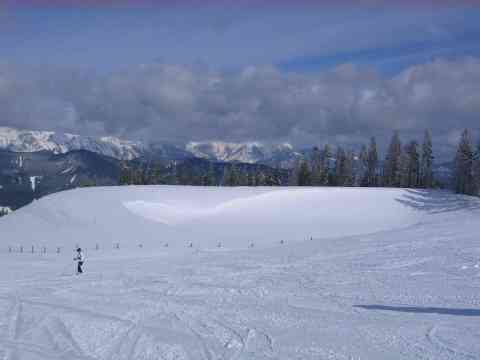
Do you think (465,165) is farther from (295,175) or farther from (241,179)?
(241,179)

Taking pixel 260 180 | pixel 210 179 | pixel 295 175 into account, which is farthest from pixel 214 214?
pixel 210 179

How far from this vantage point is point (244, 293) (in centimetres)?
1945

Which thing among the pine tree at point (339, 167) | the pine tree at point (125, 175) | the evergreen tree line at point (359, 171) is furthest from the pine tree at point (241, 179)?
the pine tree at point (125, 175)

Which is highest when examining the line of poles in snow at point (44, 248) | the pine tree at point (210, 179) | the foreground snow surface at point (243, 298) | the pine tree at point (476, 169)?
the pine tree at point (476, 169)

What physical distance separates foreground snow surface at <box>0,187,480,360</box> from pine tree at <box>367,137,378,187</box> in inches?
1922

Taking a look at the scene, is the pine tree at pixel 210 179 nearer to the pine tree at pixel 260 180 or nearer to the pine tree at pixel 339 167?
the pine tree at pixel 260 180

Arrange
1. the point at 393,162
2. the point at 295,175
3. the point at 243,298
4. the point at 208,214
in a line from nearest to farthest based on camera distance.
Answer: the point at 243,298 < the point at 208,214 < the point at 393,162 < the point at 295,175

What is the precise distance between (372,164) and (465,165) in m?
19.3

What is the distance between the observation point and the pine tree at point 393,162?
87.8 metres

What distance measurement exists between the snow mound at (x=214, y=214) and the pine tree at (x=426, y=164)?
61.2 feet

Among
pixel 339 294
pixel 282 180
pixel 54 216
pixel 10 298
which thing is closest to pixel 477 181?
pixel 282 180

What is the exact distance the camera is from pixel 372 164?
305 feet

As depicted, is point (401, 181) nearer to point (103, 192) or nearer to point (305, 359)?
point (103, 192)

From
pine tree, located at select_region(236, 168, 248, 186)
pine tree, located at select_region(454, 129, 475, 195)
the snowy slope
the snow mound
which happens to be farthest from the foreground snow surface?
pine tree, located at select_region(236, 168, 248, 186)
